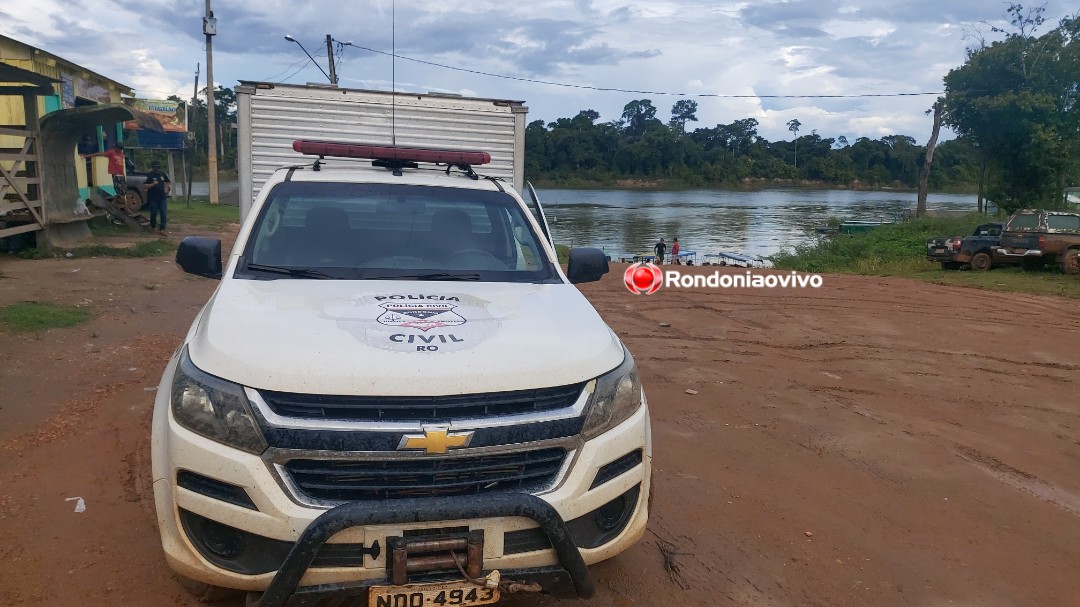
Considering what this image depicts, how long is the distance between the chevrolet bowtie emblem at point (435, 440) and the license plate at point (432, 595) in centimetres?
44

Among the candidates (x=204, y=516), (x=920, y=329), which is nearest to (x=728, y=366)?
(x=920, y=329)

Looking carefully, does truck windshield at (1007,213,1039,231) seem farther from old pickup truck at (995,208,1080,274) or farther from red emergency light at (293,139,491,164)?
red emergency light at (293,139,491,164)

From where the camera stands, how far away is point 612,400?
2973 mm

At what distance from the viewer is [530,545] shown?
272 centimetres

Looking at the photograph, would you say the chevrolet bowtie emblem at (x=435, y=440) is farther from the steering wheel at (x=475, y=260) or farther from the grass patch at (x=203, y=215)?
the grass patch at (x=203, y=215)

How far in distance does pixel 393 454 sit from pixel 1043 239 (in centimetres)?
1949

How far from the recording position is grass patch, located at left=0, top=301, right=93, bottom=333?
8046mm

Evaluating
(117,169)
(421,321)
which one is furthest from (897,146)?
(421,321)

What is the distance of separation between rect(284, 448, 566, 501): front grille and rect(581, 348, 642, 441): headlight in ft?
0.74

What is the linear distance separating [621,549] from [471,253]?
5.79 feet

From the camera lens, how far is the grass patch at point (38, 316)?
8046 millimetres

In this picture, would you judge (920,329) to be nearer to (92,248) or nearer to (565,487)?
(565,487)

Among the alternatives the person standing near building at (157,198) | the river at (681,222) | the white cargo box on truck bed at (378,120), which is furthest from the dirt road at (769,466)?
the river at (681,222)

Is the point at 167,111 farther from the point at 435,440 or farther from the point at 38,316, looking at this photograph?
the point at 435,440
